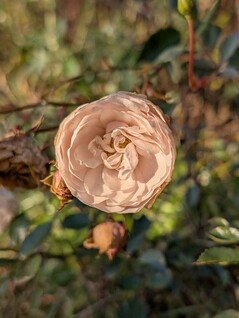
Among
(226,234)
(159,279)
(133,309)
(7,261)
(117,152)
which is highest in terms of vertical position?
(117,152)

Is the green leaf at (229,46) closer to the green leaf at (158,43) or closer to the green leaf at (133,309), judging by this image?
the green leaf at (158,43)

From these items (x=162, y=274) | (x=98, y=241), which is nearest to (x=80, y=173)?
(x=98, y=241)

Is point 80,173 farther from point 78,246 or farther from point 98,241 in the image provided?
point 78,246

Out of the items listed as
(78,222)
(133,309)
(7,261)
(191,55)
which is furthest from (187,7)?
(133,309)

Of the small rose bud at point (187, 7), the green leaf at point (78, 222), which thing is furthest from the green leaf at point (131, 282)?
the small rose bud at point (187, 7)

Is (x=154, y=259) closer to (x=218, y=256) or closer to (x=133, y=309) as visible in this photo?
(x=133, y=309)

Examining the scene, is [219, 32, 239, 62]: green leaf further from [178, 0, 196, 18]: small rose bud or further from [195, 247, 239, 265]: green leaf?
[195, 247, 239, 265]: green leaf
